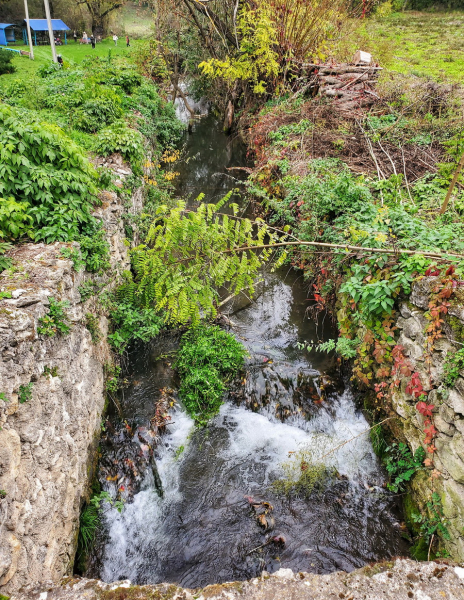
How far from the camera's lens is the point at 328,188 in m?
7.82

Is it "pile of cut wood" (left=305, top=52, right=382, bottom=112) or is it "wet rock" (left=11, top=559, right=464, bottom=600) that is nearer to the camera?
"wet rock" (left=11, top=559, right=464, bottom=600)

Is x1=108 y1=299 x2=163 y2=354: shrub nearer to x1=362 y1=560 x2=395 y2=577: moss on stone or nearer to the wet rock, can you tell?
the wet rock

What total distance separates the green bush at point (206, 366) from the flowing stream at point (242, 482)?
0.22m

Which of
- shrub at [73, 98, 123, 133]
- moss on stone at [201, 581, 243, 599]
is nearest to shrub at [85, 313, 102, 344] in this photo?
moss on stone at [201, 581, 243, 599]

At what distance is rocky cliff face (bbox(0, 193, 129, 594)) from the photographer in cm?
295

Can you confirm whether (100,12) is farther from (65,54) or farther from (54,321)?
(54,321)

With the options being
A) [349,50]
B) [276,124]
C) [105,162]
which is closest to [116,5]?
[349,50]

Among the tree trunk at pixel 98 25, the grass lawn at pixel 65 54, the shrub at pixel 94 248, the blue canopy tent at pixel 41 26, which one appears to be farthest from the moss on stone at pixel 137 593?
the tree trunk at pixel 98 25

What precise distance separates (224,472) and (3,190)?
197 inches

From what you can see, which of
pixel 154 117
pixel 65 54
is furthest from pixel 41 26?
pixel 154 117

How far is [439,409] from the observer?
4410mm

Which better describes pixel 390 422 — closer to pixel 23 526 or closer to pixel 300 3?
pixel 23 526

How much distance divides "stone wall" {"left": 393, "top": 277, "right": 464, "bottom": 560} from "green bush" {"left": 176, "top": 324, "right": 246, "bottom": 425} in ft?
9.26

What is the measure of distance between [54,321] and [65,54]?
29.3m
